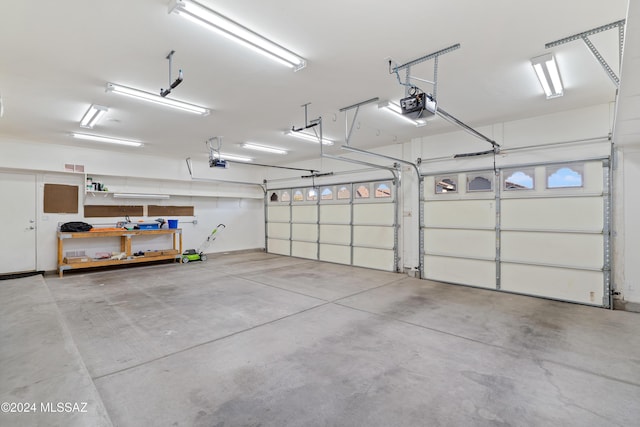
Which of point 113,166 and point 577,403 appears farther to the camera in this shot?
point 113,166

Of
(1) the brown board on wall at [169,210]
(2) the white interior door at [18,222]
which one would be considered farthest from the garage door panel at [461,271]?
(2) the white interior door at [18,222]

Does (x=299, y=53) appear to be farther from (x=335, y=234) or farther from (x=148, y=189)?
(x=148, y=189)

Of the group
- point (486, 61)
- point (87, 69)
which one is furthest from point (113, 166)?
point (486, 61)

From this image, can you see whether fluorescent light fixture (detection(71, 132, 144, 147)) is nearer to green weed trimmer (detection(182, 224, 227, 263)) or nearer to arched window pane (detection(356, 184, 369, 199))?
green weed trimmer (detection(182, 224, 227, 263))

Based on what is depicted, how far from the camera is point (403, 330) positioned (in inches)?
140

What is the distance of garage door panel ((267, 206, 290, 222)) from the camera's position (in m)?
9.77

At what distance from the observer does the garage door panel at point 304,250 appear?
29.0 feet

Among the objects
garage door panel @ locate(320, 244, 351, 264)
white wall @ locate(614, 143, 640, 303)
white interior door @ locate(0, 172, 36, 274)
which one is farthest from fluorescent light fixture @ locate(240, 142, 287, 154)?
white wall @ locate(614, 143, 640, 303)

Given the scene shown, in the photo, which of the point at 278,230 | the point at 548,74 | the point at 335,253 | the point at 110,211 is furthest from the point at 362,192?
the point at 110,211

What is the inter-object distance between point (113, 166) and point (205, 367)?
6.82m

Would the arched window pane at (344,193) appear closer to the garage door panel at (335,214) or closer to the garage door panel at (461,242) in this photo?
the garage door panel at (335,214)

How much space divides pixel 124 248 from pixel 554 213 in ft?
30.7

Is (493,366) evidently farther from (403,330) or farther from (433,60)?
(433,60)

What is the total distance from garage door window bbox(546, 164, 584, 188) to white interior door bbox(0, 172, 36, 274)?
402 inches
